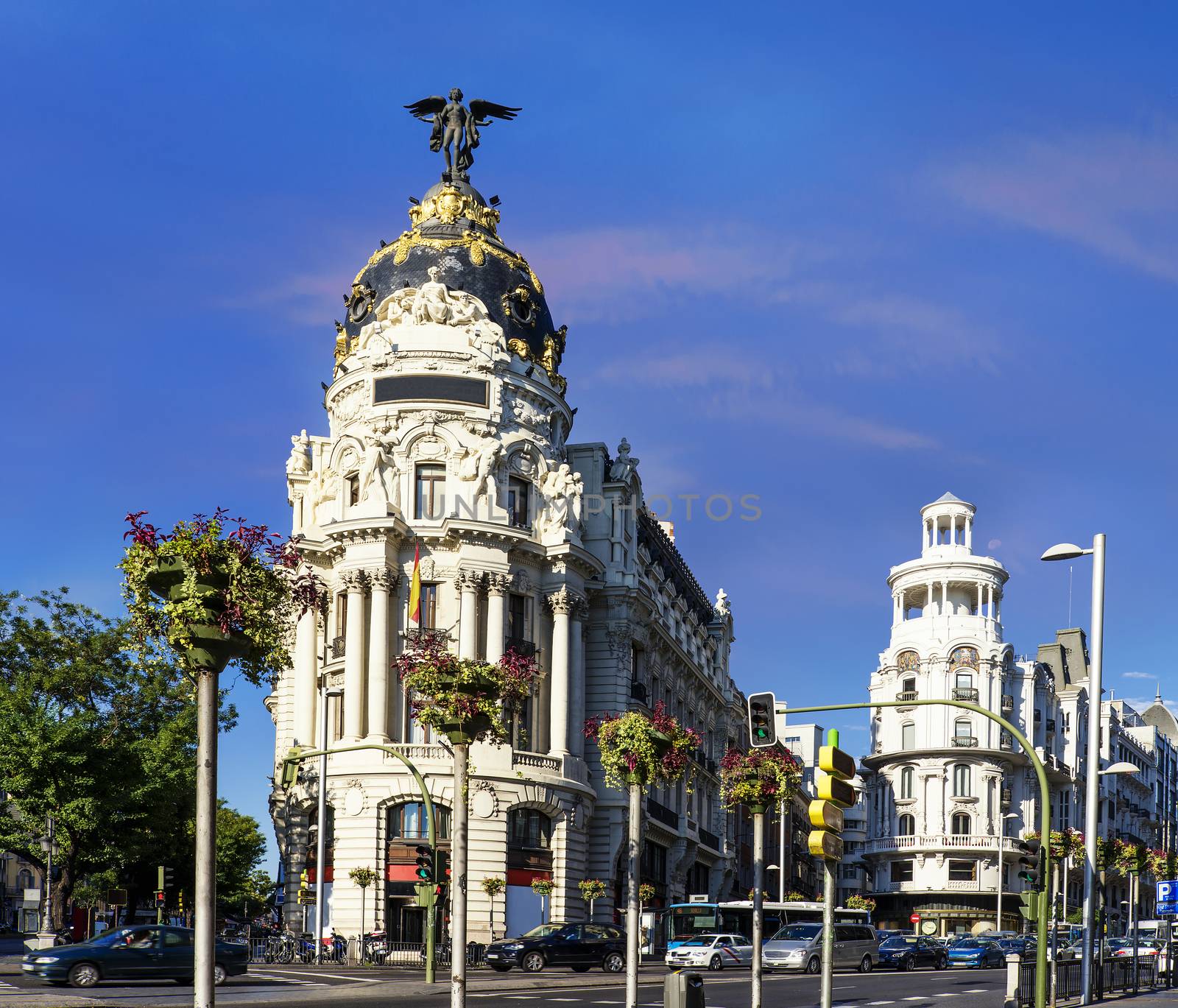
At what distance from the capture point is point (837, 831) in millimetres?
22766

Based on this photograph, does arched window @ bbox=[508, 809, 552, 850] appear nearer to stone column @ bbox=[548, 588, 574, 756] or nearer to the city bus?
stone column @ bbox=[548, 588, 574, 756]

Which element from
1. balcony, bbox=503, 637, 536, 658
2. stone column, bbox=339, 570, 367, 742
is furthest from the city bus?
stone column, bbox=339, 570, 367, 742

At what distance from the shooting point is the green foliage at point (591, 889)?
65.3 metres

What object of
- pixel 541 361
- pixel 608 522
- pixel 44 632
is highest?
pixel 541 361

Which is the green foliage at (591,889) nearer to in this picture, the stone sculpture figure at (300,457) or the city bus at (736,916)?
the city bus at (736,916)

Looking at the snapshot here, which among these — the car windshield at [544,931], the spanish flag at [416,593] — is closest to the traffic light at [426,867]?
the car windshield at [544,931]

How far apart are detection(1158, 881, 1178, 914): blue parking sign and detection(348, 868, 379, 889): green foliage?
30810 mm

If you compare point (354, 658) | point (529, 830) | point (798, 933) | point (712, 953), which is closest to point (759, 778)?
point (798, 933)

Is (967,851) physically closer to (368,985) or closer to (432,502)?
(432,502)

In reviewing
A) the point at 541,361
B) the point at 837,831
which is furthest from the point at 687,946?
the point at 837,831

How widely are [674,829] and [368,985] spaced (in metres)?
41.4

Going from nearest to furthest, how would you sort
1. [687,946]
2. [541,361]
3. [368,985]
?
[368,985], [687,946], [541,361]

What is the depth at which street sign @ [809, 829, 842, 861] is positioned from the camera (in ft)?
71.4

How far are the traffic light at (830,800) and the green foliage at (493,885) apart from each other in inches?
1582
